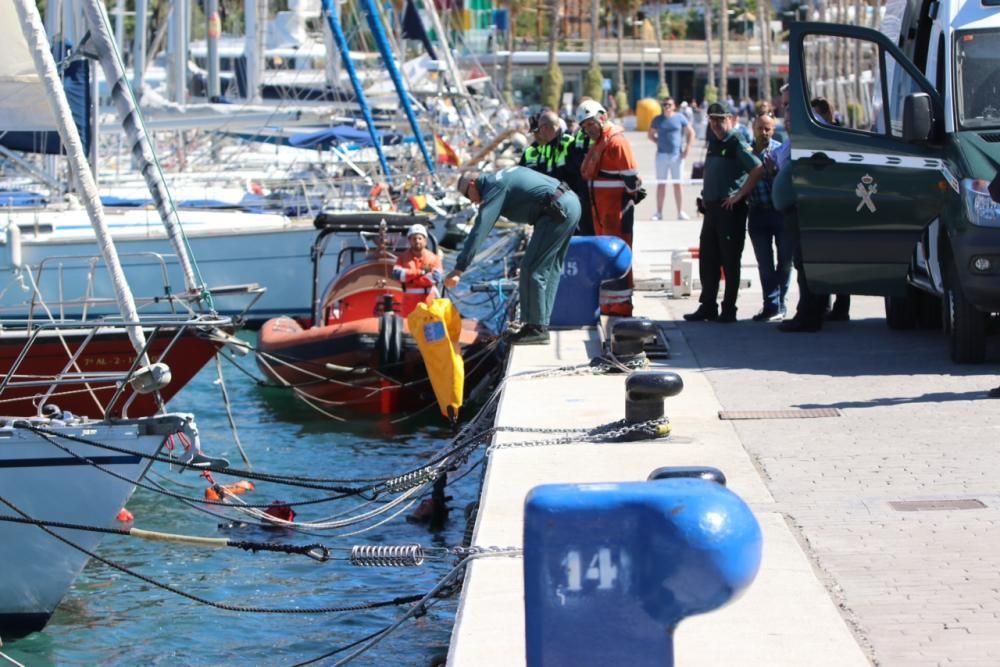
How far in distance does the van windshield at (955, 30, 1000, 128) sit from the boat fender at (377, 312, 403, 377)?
6343 millimetres

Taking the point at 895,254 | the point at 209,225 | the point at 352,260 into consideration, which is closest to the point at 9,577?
the point at 895,254

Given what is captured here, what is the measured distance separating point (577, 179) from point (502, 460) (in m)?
7.08

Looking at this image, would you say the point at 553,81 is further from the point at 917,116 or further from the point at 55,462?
the point at 55,462

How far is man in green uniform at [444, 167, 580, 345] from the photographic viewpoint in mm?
12867

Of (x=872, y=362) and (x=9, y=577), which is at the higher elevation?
(x=872, y=362)

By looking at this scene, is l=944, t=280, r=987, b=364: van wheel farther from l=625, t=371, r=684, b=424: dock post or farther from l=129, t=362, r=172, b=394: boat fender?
l=129, t=362, r=172, b=394: boat fender

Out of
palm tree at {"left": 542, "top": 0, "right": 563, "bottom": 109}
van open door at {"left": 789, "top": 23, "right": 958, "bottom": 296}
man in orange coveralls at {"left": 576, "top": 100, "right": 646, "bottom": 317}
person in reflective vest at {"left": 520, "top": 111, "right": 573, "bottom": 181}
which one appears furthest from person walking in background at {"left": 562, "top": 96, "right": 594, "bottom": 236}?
palm tree at {"left": 542, "top": 0, "right": 563, "bottom": 109}

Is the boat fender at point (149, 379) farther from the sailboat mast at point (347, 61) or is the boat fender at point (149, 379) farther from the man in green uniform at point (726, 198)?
the sailboat mast at point (347, 61)

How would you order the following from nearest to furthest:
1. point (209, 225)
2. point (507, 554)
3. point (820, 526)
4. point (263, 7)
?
point (507, 554)
point (820, 526)
point (209, 225)
point (263, 7)

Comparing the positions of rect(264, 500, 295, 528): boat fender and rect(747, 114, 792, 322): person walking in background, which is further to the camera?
rect(747, 114, 792, 322): person walking in background

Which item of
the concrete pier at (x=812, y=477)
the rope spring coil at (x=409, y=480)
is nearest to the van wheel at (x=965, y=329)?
the concrete pier at (x=812, y=477)

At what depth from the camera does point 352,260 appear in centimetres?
1966

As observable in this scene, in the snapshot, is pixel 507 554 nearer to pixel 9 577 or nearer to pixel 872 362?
pixel 9 577

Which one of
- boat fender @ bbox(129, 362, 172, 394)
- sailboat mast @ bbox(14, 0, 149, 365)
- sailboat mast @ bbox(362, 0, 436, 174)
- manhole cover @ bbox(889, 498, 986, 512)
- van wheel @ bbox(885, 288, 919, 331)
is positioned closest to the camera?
manhole cover @ bbox(889, 498, 986, 512)
